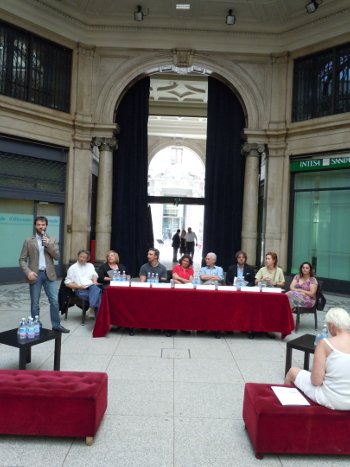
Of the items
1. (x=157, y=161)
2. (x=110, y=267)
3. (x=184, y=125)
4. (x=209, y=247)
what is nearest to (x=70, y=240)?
(x=209, y=247)

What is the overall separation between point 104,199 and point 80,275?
19.4ft

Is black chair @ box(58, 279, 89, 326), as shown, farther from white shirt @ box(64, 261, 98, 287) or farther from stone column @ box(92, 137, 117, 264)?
stone column @ box(92, 137, 117, 264)

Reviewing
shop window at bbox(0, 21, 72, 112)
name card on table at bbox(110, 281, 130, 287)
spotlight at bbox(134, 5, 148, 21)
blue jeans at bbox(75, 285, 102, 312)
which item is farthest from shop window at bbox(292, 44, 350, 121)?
blue jeans at bbox(75, 285, 102, 312)

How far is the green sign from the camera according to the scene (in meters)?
10.9

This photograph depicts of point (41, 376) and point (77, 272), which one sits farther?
point (77, 272)

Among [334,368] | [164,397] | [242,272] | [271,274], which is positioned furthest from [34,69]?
[334,368]

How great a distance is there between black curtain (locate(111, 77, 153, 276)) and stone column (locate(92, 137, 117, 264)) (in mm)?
452

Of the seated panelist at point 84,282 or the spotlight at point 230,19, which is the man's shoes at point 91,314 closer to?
the seated panelist at point 84,282

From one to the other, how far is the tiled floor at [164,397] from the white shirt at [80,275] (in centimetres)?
71

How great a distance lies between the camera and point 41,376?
3389mm

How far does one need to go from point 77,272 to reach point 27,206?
5.27 meters

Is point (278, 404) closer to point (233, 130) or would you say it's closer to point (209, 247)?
point (209, 247)

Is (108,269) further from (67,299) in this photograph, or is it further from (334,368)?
(334,368)

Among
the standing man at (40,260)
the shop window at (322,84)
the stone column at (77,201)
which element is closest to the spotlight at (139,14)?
the stone column at (77,201)
